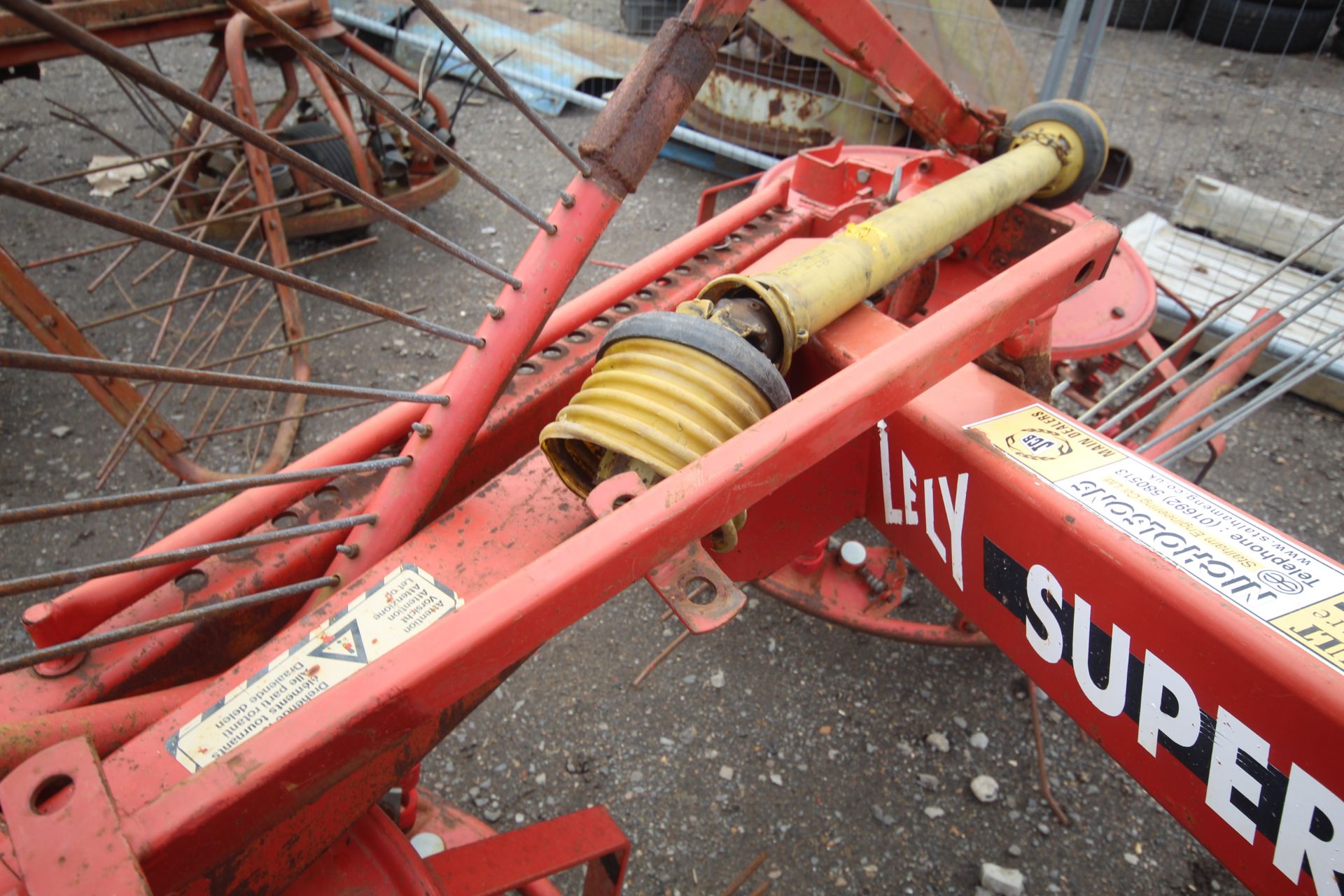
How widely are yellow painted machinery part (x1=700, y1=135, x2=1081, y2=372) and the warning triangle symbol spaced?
765 millimetres

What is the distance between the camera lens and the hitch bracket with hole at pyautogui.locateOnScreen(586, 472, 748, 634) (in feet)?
3.25

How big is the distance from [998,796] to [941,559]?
1.26m

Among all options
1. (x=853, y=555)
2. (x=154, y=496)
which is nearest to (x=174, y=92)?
(x=154, y=496)

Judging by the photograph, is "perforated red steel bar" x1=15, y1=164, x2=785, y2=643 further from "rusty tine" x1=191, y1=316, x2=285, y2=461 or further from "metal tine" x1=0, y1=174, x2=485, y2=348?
"rusty tine" x1=191, y1=316, x2=285, y2=461

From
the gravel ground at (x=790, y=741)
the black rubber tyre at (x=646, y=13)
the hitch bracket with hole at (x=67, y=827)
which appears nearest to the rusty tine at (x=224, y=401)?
the gravel ground at (x=790, y=741)

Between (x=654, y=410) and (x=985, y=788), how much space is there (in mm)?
1717

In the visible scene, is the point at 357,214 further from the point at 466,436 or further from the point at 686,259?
the point at 466,436

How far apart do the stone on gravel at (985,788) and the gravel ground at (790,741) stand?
2 centimetres

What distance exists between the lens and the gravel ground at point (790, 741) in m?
2.03

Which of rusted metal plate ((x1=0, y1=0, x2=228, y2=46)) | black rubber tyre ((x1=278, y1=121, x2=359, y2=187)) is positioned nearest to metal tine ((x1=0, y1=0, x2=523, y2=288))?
rusted metal plate ((x1=0, y1=0, x2=228, y2=46))

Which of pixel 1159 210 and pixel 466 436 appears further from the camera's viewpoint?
pixel 1159 210

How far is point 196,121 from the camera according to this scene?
3.99m

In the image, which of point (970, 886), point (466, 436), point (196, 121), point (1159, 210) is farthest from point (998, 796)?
point (196, 121)

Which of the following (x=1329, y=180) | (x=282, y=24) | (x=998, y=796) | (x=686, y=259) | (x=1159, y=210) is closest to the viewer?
(x=282, y=24)
